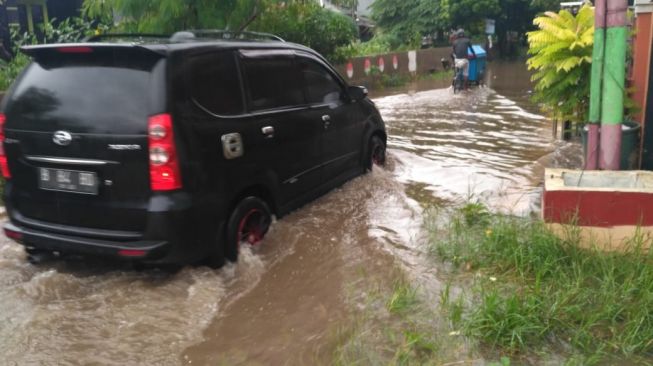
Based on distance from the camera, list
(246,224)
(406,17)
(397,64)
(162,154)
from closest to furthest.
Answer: (162,154)
(246,224)
(397,64)
(406,17)

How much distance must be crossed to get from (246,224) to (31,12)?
17.2m

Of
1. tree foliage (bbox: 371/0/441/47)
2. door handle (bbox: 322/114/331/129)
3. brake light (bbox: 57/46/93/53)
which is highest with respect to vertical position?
tree foliage (bbox: 371/0/441/47)

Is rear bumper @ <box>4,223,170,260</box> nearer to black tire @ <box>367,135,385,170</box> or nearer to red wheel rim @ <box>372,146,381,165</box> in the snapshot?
black tire @ <box>367,135,385,170</box>

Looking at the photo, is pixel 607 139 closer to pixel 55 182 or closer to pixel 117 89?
pixel 117 89

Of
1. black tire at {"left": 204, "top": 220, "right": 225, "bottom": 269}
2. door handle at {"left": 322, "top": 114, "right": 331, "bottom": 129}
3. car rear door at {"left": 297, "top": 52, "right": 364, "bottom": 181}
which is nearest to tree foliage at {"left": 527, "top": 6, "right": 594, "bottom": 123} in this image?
car rear door at {"left": 297, "top": 52, "right": 364, "bottom": 181}

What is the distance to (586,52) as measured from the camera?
23.5 feet

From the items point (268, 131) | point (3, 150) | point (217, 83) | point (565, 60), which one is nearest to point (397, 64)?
point (565, 60)

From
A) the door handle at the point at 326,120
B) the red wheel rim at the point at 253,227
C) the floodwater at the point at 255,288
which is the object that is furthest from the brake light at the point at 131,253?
the door handle at the point at 326,120

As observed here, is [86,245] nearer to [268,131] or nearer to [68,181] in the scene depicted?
[68,181]

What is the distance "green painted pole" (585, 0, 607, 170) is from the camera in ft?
18.0

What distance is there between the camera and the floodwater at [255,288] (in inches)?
156

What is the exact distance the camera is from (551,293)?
4176 mm

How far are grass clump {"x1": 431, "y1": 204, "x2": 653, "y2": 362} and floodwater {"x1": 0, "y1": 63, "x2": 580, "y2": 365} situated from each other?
58 cm

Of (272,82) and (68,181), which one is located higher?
(272,82)
